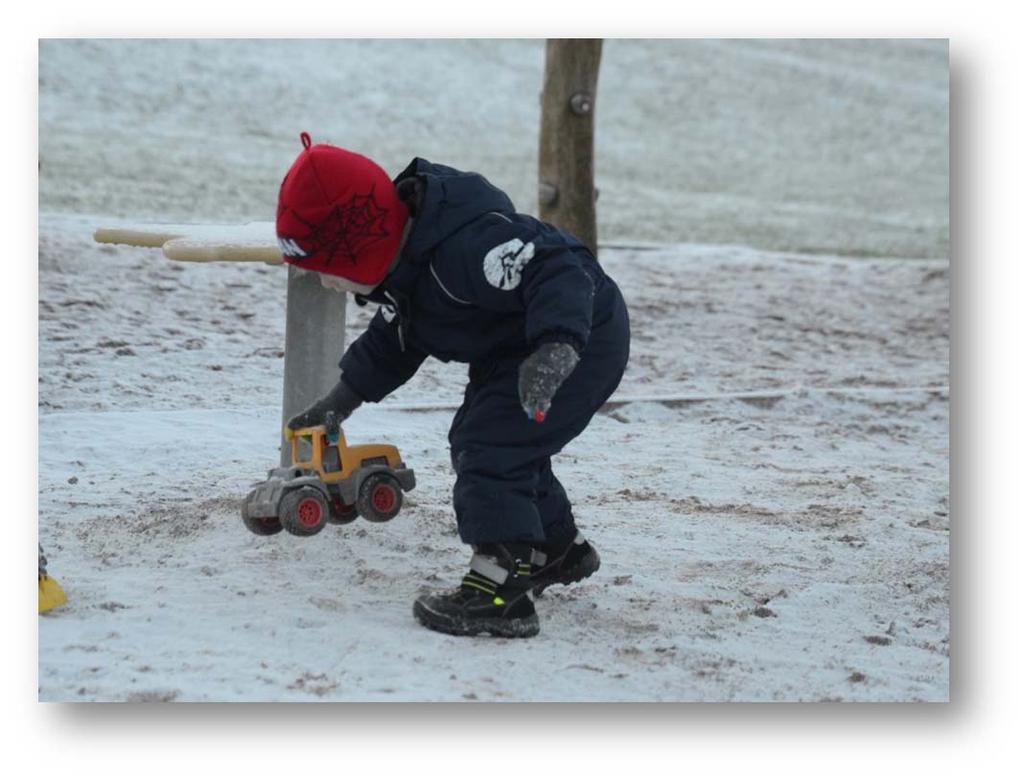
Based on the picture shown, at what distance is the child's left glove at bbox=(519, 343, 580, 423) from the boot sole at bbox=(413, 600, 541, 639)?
49 cm

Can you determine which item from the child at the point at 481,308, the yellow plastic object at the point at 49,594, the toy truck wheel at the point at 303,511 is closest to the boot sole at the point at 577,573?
the child at the point at 481,308

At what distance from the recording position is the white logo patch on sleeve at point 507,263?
261 centimetres

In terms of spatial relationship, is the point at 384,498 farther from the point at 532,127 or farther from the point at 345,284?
the point at 532,127

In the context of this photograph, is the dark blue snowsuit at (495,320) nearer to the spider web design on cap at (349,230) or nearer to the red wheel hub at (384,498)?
the spider web design on cap at (349,230)

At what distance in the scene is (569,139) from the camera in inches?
249

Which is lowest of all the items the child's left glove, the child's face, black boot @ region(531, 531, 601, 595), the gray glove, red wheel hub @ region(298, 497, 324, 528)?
black boot @ region(531, 531, 601, 595)

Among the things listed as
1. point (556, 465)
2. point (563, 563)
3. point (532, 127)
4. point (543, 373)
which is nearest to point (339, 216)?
point (543, 373)

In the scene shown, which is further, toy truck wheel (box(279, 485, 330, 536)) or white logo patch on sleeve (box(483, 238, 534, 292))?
toy truck wheel (box(279, 485, 330, 536))

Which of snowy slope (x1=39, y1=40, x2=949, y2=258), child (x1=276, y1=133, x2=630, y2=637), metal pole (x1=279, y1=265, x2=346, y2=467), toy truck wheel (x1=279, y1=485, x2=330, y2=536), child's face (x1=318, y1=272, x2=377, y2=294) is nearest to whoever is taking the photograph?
child (x1=276, y1=133, x2=630, y2=637)

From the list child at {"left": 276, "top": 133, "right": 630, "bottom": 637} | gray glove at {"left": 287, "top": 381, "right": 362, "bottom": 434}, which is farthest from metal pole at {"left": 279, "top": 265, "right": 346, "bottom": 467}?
child at {"left": 276, "top": 133, "right": 630, "bottom": 637}

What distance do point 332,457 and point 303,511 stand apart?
16 centimetres

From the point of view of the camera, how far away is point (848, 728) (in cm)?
268

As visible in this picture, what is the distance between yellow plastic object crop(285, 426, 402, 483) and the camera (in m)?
3.05

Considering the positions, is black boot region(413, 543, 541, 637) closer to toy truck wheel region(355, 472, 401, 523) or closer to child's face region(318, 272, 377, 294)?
toy truck wheel region(355, 472, 401, 523)
